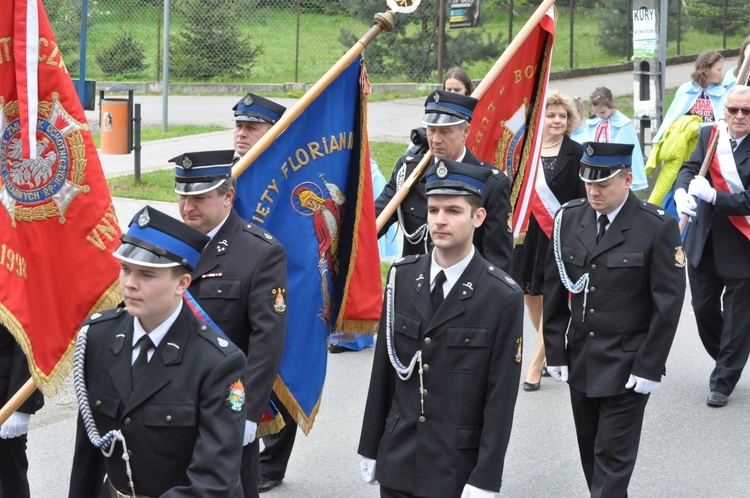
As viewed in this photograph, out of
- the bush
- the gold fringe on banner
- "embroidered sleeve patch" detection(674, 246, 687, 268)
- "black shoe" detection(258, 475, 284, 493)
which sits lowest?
"black shoe" detection(258, 475, 284, 493)

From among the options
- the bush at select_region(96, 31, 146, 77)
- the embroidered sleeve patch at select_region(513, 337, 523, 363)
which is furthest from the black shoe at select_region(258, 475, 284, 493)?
the bush at select_region(96, 31, 146, 77)

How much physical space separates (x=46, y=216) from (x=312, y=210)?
1667mm

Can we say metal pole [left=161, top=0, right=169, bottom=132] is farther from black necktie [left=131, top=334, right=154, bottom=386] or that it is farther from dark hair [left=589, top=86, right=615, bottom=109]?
black necktie [left=131, top=334, right=154, bottom=386]

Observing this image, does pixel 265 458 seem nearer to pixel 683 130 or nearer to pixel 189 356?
pixel 189 356

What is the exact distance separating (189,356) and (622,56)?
2466cm

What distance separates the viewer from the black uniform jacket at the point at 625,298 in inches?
232

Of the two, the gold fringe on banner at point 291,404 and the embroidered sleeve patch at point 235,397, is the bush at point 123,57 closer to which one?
the gold fringe on banner at point 291,404

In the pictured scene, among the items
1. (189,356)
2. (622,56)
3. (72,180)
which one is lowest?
(189,356)

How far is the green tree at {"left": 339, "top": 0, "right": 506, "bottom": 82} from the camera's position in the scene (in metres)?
23.2

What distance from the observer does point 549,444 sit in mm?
7637

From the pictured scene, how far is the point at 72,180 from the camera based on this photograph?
16.9 ft

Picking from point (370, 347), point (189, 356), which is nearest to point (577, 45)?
point (370, 347)

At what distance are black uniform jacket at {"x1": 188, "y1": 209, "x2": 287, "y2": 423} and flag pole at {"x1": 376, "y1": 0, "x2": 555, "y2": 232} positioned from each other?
192 centimetres

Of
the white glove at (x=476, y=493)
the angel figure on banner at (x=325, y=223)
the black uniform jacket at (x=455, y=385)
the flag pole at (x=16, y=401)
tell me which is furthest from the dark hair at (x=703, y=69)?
the flag pole at (x=16, y=401)
